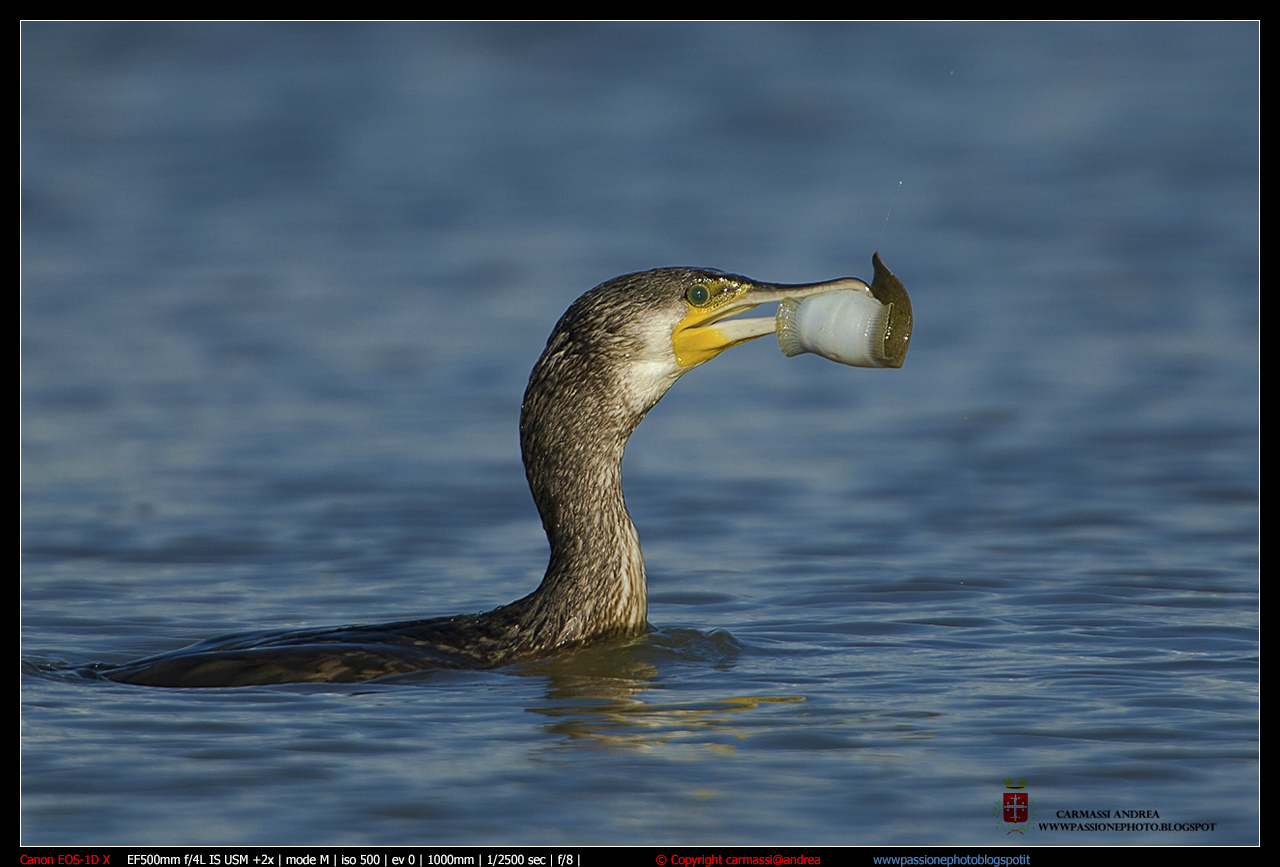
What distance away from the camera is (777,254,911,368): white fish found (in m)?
7.10

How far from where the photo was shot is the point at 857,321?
711 cm

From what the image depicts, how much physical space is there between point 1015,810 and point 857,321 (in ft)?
7.15

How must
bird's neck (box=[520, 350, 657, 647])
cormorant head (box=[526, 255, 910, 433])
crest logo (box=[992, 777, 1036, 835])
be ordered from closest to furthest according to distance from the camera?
crest logo (box=[992, 777, 1036, 835]) → cormorant head (box=[526, 255, 910, 433]) → bird's neck (box=[520, 350, 657, 647])

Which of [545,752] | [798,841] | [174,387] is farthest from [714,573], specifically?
[174,387]

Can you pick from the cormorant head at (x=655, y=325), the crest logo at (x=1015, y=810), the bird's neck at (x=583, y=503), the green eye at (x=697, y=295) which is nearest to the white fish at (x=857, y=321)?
the cormorant head at (x=655, y=325)

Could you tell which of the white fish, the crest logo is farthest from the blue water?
the white fish

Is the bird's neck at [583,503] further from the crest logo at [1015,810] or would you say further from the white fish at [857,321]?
the crest logo at [1015,810]

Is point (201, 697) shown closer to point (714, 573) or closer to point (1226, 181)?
point (714, 573)

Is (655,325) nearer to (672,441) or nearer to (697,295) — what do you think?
(697,295)

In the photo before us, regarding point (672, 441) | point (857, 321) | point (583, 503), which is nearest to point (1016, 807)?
point (857, 321)

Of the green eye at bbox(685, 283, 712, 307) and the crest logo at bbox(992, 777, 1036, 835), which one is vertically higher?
the green eye at bbox(685, 283, 712, 307)

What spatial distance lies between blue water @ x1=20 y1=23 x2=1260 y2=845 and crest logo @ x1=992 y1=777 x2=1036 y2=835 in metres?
0.04

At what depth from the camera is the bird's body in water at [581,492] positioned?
272 inches

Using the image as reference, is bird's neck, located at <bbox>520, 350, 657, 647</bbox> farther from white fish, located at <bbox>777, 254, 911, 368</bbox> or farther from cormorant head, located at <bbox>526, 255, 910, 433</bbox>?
white fish, located at <bbox>777, 254, 911, 368</bbox>
